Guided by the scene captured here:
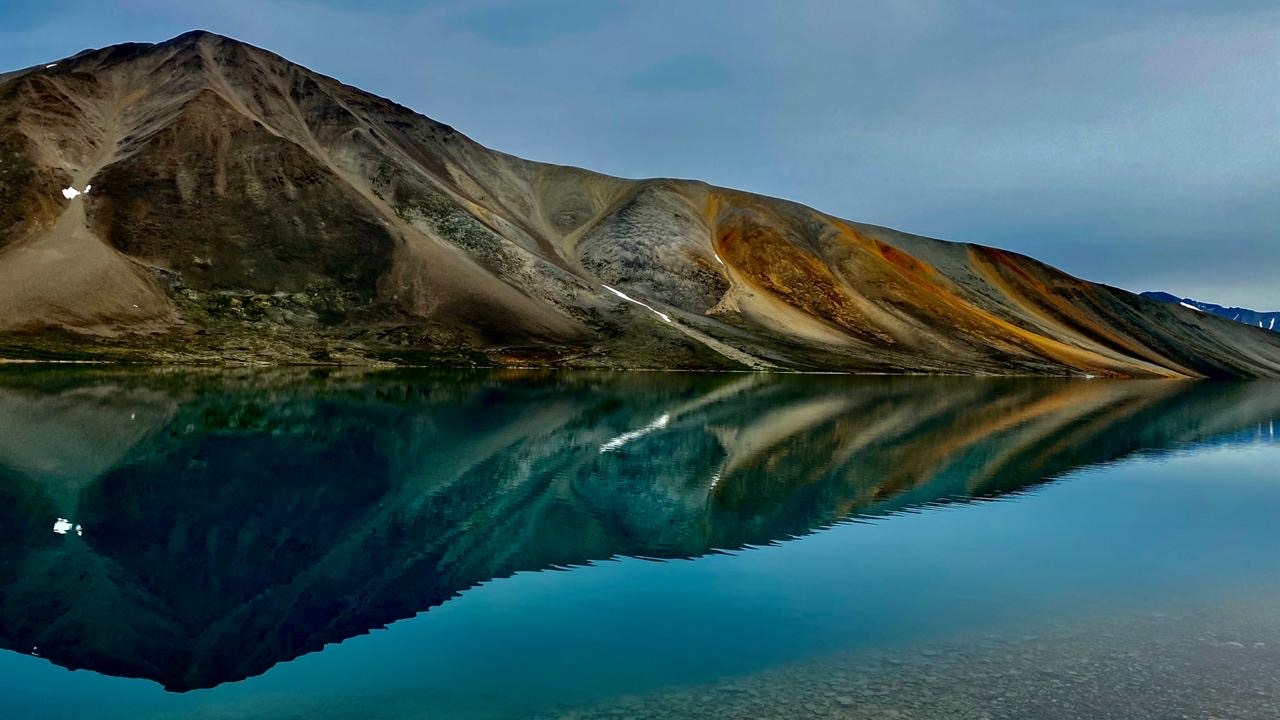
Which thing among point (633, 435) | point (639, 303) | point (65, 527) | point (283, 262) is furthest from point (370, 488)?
point (639, 303)

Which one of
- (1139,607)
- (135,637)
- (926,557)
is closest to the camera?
(135,637)

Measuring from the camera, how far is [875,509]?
115ft

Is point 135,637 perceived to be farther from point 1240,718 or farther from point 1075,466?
point 1075,466

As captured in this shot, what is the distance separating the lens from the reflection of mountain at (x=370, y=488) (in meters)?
19.5

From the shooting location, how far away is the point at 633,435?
2258 inches

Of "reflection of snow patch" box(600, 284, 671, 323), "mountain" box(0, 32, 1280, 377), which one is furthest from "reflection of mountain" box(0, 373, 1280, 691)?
"reflection of snow patch" box(600, 284, 671, 323)

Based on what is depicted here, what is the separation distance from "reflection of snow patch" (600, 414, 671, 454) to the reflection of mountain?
0.45 m

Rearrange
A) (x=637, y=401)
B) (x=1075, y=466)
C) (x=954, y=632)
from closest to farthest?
(x=954, y=632) < (x=1075, y=466) < (x=637, y=401)

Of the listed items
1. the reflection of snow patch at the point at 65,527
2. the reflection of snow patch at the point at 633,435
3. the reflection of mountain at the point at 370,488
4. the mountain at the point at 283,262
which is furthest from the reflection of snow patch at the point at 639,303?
the reflection of snow patch at the point at 65,527

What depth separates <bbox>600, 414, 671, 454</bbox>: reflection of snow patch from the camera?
51.2 m

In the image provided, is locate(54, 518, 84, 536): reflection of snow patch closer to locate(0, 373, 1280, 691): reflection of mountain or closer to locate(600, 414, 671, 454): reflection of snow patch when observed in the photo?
locate(0, 373, 1280, 691): reflection of mountain

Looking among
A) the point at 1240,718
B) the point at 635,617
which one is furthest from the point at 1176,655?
the point at 635,617

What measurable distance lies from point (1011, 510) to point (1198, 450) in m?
35.0

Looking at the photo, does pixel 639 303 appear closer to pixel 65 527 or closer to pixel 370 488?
pixel 370 488
